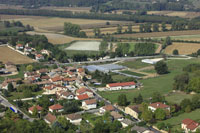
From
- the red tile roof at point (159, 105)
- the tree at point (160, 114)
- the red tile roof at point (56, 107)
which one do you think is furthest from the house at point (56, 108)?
the tree at point (160, 114)

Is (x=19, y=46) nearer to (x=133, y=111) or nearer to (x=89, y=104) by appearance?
(x=89, y=104)

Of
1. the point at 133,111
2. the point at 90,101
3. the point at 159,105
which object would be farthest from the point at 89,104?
the point at 159,105

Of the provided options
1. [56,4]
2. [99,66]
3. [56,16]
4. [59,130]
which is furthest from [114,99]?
[56,4]

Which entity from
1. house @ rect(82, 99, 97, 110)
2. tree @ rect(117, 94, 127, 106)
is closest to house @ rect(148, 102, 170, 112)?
tree @ rect(117, 94, 127, 106)

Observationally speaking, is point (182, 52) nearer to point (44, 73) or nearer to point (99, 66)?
point (99, 66)

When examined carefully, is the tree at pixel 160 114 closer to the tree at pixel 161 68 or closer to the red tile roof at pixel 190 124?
the red tile roof at pixel 190 124

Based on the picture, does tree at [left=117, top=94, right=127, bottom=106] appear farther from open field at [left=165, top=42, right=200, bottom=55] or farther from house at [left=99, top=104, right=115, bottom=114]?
open field at [left=165, top=42, right=200, bottom=55]
